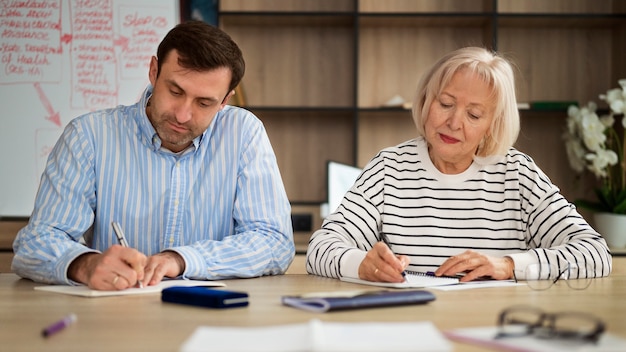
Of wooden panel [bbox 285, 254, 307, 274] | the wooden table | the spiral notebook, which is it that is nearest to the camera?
the wooden table

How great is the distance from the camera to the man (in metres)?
1.85

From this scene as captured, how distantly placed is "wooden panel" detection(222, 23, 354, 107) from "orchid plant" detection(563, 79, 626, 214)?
1.05 metres

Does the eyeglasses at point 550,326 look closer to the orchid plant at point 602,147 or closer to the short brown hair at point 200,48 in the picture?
the short brown hair at point 200,48

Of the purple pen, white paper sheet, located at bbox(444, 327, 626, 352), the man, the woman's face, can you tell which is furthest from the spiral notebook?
the purple pen

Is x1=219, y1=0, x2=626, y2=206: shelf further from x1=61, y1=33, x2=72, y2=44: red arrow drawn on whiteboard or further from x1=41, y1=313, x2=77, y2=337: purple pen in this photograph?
A: x1=41, y1=313, x2=77, y2=337: purple pen

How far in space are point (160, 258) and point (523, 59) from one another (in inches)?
107

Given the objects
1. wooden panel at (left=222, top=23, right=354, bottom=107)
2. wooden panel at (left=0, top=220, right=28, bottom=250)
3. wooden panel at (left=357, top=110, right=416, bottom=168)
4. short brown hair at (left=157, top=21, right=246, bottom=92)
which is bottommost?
wooden panel at (left=0, top=220, right=28, bottom=250)

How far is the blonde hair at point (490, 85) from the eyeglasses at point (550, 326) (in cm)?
93

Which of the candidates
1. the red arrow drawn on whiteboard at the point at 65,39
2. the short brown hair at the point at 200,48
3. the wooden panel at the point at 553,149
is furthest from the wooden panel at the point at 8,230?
the wooden panel at the point at 553,149

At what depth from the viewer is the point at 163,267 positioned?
159 centimetres

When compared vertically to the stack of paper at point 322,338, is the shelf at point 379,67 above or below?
above

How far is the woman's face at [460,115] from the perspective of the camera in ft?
6.51

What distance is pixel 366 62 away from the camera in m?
3.83

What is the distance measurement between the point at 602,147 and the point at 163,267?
8.20 ft
